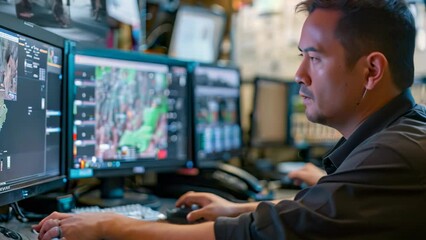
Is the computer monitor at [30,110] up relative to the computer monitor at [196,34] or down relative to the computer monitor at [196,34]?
down

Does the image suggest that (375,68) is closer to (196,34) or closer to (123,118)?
(123,118)

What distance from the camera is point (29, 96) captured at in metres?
1.25

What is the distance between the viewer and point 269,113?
→ 108 inches

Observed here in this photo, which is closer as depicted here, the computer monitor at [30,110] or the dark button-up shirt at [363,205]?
the dark button-up shirt at [363,205]

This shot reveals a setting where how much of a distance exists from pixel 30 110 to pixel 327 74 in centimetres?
73

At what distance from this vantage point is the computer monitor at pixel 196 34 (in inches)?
98.7

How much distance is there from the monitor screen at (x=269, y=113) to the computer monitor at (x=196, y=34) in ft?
1.06

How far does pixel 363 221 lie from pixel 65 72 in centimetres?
94

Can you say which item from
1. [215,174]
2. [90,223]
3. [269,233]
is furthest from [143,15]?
[269,233]

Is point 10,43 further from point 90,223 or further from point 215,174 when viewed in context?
point 215,174

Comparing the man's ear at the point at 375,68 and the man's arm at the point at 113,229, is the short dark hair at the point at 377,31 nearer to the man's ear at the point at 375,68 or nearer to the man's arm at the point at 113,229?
the man's ear at the point at 375,68

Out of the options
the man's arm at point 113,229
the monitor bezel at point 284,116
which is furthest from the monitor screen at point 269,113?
the man's arm at point 113,229

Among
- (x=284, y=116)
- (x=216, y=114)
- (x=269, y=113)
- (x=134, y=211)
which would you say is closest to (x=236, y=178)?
(x=216, y=114)

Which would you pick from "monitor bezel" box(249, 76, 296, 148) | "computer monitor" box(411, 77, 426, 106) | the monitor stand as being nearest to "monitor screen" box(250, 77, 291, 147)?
"monitor bezel" box(249, 76, 296, 148)
